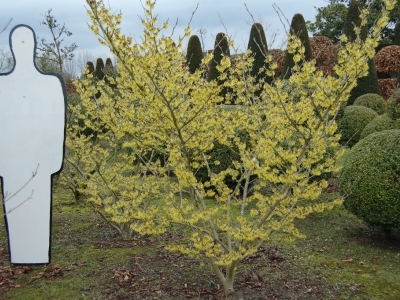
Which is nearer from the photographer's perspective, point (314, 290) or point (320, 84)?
point (320, 84)

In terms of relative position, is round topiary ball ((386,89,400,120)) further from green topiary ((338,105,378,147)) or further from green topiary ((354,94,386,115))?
green topiary ((354,94,386,115))

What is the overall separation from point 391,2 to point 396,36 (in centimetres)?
A: 1850

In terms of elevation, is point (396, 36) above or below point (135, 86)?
above

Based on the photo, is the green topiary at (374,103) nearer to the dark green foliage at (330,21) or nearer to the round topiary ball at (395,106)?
the round topiary ball at (395,106)

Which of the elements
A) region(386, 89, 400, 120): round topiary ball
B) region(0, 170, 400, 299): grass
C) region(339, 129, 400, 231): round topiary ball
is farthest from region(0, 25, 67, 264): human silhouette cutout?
region(386, 89, 400, 120): round topiary ball

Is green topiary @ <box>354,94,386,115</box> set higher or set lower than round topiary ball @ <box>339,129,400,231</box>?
higher

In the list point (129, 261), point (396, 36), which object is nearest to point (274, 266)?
point (129, 261)

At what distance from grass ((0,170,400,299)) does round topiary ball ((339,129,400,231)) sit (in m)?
0.44

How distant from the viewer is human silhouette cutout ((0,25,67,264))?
392cm

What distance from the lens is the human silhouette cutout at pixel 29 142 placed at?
3.92 m

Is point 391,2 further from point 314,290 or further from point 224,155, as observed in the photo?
point 224,155

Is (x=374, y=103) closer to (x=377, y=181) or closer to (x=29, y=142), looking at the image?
(x=377, y=181)

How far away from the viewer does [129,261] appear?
4258 mm

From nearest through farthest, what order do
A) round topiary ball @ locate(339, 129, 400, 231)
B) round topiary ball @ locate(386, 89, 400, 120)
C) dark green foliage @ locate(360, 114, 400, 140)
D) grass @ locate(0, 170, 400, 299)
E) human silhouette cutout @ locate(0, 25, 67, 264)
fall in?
grass @ locate(0, 170, 400, 299) → human silhouette cutout @ locate(0, 25, 67, 264) → round topiary ball @ locate(339, 129, 400, 231) → round topiary ball @ locate(386, 89, 400, 120) → dark green foliage @ locate(360, 114, 400, 140)
